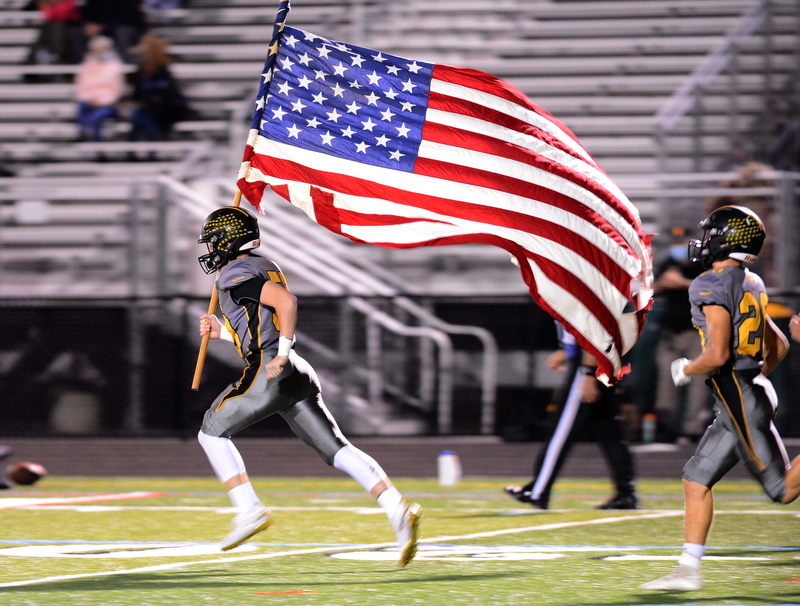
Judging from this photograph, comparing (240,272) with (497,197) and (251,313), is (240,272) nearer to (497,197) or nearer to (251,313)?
(251,313)

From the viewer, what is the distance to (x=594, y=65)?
61.8ft

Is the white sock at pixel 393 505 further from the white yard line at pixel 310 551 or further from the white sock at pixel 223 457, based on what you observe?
the white yard line at pixel 310 551

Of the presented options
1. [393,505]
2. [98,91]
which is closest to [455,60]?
[98,91]

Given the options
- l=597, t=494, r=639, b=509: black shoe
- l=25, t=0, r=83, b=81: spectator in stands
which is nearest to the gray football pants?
l=597, t=494, r=639, b=509: black shoe

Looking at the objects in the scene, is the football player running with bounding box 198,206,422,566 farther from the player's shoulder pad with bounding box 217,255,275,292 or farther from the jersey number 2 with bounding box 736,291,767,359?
the jersey number 2 with bounding box 736,291,767,359

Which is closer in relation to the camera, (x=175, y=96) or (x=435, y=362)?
(x=435, y=362)

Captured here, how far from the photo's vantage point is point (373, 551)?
7.22 meters

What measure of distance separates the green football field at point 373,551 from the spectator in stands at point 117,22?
936cm

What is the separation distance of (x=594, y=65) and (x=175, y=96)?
592cm

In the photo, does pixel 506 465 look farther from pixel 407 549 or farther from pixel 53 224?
pixel 407 549

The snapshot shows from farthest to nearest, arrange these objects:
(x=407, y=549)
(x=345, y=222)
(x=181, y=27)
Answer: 1. (x=181, y=27)
2. (x=345, y=222)
3. (x=407, y=549)

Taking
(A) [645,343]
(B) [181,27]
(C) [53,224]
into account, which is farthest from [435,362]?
(B) [181,27]

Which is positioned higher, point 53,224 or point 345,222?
point 345,222

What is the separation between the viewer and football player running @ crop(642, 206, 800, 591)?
5730 millimetres
